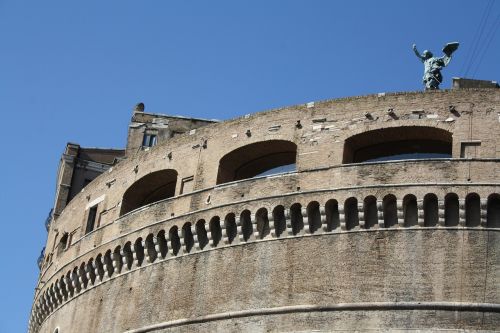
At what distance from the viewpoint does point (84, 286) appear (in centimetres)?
2228

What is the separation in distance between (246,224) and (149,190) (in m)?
4.28

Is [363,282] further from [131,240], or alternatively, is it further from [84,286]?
[84,286]

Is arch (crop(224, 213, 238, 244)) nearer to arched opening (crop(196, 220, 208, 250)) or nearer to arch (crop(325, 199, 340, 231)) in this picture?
arched opening (crop(196, 220, 208, 250))

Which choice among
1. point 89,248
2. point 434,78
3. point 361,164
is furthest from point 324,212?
point 89,248

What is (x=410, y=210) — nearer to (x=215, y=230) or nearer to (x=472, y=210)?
(x=472, y=210)

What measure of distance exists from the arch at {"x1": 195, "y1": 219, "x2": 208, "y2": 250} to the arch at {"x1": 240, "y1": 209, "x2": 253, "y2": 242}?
86cm

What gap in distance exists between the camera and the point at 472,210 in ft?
56.4

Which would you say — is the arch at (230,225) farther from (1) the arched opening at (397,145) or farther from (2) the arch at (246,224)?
(1) the arched opening at (397,145)

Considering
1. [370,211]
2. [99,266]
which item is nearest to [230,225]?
[370,211]

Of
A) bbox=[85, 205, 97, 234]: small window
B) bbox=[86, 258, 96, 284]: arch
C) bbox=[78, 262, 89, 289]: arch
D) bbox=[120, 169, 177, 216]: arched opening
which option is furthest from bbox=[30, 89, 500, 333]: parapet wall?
bbox=[85, 205, 97, 234]: small window

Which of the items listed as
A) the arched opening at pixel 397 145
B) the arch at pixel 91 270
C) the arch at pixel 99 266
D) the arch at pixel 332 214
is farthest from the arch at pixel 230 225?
the arch at pixel 91 270

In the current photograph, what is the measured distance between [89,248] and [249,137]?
4551mm

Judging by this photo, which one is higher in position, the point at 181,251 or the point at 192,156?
the point at 192,156

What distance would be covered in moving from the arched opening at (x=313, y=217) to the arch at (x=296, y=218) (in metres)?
0.16
